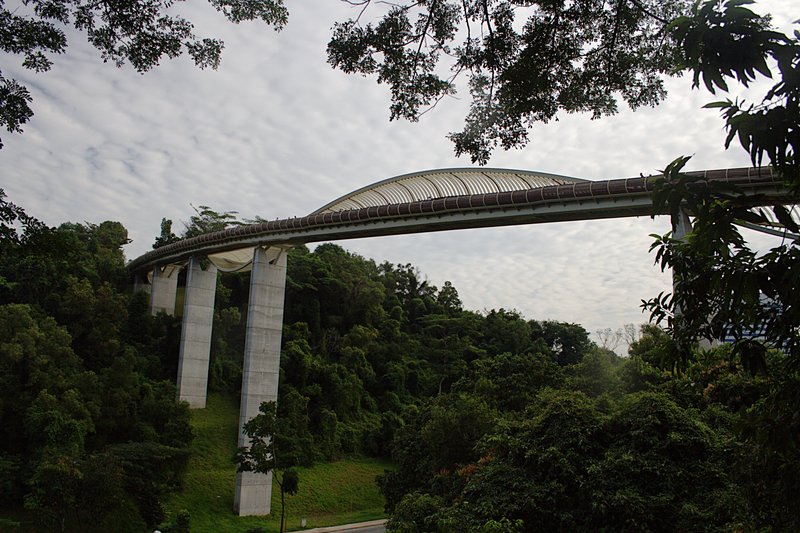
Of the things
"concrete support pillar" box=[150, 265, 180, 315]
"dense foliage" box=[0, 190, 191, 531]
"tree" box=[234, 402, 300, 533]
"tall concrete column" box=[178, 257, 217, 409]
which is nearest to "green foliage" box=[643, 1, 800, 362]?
"dense foliage" box=[0, 190, 191, 531]

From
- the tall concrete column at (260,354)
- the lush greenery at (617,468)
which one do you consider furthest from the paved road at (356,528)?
the lush greenery at (617,468)

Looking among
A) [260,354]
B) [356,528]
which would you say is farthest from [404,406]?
[260,354]

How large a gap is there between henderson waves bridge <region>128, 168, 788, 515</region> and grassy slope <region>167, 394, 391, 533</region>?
79cm

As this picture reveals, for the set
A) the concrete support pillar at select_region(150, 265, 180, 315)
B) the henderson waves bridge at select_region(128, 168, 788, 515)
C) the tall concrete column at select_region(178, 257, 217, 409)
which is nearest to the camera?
the henderson waves bridge at select_region(128, 168, 788, 515)

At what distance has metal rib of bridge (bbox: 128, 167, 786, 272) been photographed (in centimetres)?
1311

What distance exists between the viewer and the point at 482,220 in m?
15.7

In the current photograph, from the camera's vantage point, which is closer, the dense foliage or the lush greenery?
the lush greenery

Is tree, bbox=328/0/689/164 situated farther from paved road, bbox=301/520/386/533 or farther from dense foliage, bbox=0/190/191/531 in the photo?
paved road, bbox=301/520/386/533

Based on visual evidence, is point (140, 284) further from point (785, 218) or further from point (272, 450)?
point (785, 218)

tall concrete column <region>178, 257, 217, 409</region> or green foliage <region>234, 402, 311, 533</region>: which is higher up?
tall concrete column <region>178, 257, 217, 409</region>

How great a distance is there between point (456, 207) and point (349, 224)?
12.6 ft

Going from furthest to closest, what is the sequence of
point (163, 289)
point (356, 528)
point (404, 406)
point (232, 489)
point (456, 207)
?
point (404, 406) → point (163, 289) → point (232, 489) → point (356, 528) → point (456, 207)

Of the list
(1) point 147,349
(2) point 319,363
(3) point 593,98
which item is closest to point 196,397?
(1) point 147,349

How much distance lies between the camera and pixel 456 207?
15727 mm
